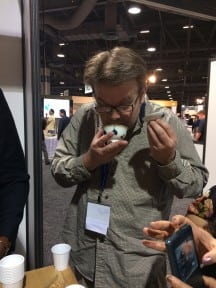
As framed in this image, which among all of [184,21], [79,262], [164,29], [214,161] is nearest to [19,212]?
[79,262]

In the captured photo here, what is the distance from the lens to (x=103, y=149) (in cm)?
92

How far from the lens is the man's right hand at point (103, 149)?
917 mm

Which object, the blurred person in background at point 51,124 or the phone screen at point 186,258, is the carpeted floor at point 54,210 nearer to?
the phone screen at point 186,258

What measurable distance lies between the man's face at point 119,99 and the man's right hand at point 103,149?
0.06m

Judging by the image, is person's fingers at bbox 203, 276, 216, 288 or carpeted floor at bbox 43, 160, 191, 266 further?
carpeted floor at bbox 43, 160, 191, 266

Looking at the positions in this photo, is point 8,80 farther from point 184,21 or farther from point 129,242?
point 184,21

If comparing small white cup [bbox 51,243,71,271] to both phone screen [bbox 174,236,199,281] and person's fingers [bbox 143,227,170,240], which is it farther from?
phone screen [bbox 174,236,199,281]

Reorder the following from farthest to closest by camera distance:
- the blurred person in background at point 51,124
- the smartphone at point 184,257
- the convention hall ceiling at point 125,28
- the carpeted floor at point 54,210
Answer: the blurred person in background at point 51,124
the convention hall ceiling at point 125,28
the carpeted floor at point 54,210
the smartphone at point 184,257

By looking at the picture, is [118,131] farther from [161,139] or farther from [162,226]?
[162,226]

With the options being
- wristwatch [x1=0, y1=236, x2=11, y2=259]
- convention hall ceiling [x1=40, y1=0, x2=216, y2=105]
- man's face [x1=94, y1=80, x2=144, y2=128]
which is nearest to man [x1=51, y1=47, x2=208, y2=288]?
man's face [x1=94, y1=80, x2=144, y2=128]

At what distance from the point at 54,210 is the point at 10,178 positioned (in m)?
3.19

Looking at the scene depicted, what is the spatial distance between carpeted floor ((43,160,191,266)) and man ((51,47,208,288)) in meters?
1.74

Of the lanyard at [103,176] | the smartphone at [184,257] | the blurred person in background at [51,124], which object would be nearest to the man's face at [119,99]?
the lanyard at [103,176]

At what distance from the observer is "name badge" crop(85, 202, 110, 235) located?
997 mm
